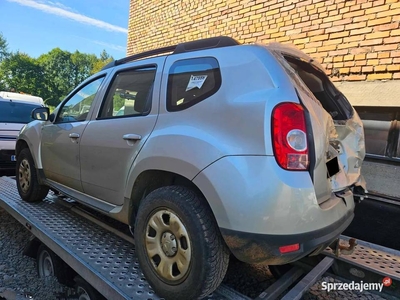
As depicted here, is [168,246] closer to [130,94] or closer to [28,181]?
[130,94]

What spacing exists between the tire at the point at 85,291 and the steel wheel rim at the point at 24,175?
6.24ft

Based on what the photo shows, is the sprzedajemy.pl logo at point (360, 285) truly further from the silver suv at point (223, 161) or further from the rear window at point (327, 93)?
the rear window at point (327, 93)

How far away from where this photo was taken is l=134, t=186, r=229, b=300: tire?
1.72 meters

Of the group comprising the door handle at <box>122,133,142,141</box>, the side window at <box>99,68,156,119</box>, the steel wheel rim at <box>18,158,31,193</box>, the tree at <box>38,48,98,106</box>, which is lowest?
the steel wheel rim at <box>18,158,31,193</box>

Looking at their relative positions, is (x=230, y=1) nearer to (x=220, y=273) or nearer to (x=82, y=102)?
(x=82, y=102)

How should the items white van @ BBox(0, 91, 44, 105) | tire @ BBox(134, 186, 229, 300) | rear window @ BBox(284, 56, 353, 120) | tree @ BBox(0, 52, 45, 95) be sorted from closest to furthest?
1. tire @ BBox(134, 186, 229, 300)
2. rear window @ BBox(284, 56, 353, 120)
3. white van @ BBox(0, 91, 44, 105)
4. tree @ BBox(0, 52, 45, 95)

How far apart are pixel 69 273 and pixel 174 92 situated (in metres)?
2.04

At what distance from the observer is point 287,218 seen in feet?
5.15

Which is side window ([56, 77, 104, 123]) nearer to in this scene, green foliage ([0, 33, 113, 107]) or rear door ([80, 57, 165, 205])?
rear door ([80, 57, 165, 205])

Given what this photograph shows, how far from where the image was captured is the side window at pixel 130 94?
7.84 feet

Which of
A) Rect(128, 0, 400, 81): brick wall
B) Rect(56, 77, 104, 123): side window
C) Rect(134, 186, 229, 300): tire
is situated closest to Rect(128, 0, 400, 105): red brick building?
Rect(128, 0, 400, 81): brick wall

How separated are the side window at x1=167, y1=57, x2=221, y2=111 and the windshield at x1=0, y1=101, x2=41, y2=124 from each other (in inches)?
237

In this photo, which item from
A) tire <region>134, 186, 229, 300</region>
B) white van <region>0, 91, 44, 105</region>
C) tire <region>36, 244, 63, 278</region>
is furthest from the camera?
white van <region>0, 91, 44, 105</region>

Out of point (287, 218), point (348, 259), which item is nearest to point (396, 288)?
point (348, 259)
